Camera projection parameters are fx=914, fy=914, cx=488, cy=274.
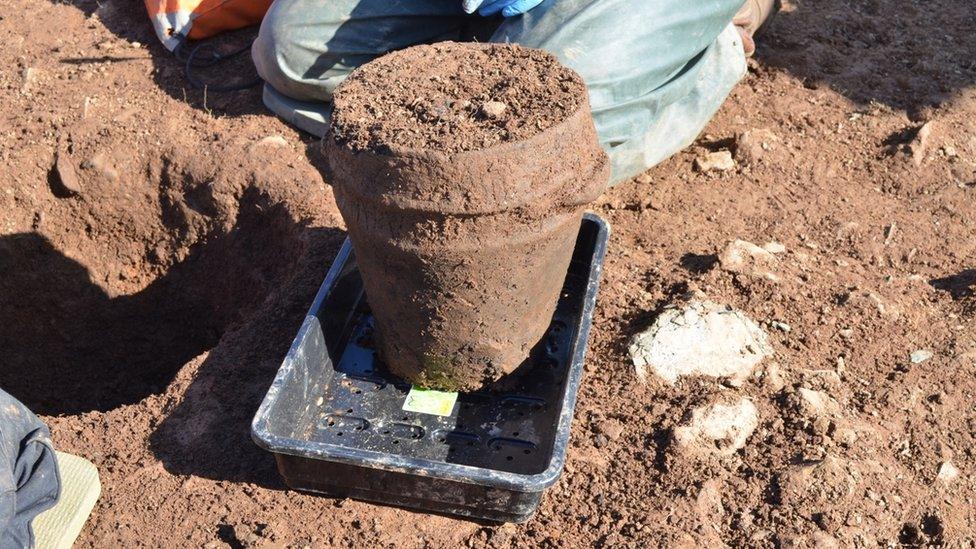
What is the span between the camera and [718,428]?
6.89 ft

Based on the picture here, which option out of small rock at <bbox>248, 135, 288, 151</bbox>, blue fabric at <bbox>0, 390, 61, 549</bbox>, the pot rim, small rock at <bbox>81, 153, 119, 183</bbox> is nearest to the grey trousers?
small rock at <bbox>248, 135, 288, 151</bbox>

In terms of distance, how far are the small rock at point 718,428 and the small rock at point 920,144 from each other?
53.3 inches

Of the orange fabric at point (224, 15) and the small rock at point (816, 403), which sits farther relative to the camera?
the orange fabric at point (224, 15)

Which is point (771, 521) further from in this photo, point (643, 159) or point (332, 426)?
point (643, 159)

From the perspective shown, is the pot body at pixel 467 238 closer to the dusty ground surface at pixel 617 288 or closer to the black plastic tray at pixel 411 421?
the black plastic tray at pixel 411 421

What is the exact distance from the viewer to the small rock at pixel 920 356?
229 centimetres

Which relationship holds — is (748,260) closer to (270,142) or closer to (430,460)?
(430,460)

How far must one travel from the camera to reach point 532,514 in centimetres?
196

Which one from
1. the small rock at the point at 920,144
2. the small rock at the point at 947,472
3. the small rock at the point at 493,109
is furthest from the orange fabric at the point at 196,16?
the small rock at the point at 947,472

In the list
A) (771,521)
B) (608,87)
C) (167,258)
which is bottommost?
(167,258)

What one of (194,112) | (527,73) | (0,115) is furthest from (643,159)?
(0,115)

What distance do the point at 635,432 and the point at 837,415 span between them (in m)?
0.48

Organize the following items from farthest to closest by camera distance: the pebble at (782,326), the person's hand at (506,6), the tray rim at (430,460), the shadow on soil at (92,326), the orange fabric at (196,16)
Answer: the orange fabric at (196,16)
the shadow on soil at (92,326)
the person's hand at (506,6)
the pebble at (782,326)
the tray rim at (430,460)

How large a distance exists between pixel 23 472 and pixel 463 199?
3.43ft
